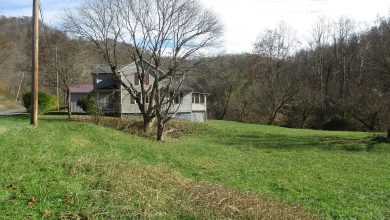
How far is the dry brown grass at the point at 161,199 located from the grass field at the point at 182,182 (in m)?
0.02

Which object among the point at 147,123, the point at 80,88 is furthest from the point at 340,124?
the point at 80,88

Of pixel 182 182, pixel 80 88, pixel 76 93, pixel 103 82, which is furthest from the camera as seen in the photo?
pixel 80 88

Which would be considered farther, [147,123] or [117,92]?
[117,92]

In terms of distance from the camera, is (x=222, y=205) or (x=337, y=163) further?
(x=337, y=163)

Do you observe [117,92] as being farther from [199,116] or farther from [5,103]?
[5,103]

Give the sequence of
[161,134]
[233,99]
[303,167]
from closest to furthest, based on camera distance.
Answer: [303,167] → [161,134] → [233,99]

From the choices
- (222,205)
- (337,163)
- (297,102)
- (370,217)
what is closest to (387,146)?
(337,163)

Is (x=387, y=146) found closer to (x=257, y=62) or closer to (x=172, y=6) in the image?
(x=172, y=6)

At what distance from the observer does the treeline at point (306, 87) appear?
55.4 metres

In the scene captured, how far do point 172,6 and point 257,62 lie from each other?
137 feet

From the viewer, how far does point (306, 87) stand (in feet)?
217

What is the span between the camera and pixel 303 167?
65.5 ft

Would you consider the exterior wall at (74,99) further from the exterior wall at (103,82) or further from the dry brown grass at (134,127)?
the dry brown grass at (134,127)

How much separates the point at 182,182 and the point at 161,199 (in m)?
2.65
